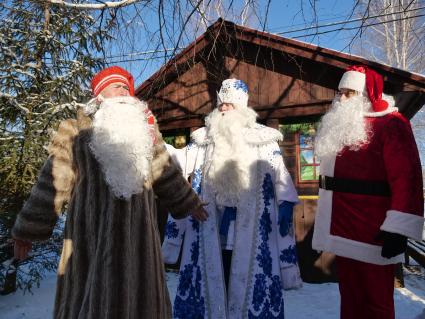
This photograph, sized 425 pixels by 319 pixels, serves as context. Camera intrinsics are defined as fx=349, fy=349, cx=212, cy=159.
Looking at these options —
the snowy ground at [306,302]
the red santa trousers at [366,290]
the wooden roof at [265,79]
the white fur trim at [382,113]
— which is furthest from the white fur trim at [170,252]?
the wooden roof at [265,79]

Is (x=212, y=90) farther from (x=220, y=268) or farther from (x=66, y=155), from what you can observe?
(x=66, y=155)

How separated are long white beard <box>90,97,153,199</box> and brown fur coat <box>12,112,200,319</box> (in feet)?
0.30

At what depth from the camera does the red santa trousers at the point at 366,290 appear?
238 cm

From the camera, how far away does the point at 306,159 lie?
6012 millimetres

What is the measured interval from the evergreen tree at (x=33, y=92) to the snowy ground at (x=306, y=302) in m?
A: 0.23

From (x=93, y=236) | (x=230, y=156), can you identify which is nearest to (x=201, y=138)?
(x=230, y=156)

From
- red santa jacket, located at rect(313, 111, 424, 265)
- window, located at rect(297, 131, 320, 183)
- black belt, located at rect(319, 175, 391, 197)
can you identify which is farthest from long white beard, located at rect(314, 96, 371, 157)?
window, located at rect(297, 131, 320, 183)

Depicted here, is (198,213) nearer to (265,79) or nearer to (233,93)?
(233,93)

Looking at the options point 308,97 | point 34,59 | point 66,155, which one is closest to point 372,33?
point 308,97

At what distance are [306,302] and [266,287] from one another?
1915mm

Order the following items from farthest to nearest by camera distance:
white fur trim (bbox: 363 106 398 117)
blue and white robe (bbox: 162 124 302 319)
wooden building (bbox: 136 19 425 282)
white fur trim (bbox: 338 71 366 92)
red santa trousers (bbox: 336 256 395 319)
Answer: wooden building (bbox: 136 19 425 282)
blue and white robe (bbox: 162 124 302 319)
white fur trim (bbox: 338 71 366 92)
white fur trim (bbox: 363 106 398 117)
red santa trousers (bbox: 336 256 395 319)

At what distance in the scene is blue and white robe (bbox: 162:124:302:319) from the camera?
2.94 m

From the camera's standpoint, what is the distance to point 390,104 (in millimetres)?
2789

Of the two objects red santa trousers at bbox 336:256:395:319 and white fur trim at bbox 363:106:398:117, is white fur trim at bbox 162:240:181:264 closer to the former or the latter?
red santa trousers at bbox 336:256:395:319
